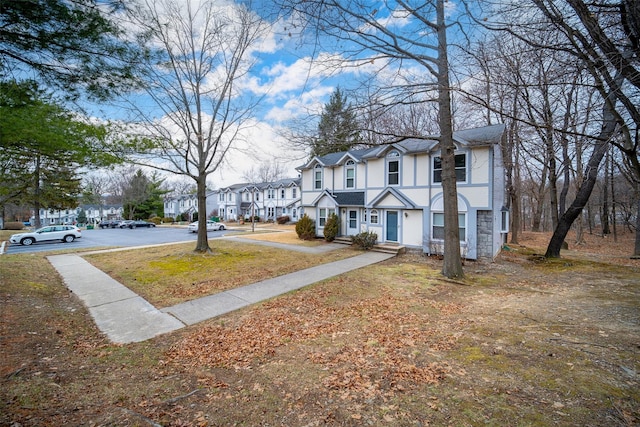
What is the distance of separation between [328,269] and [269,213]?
105 ft

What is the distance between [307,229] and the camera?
60.6 feet

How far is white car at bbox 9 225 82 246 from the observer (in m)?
17.9

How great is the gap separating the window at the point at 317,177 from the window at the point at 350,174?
2.35 metres

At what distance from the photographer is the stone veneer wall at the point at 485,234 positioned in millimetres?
11875

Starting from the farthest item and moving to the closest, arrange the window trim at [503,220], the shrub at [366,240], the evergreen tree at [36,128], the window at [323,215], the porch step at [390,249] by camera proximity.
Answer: the window at [323,215]
the shrub at [366,240]
the window trim at [503,220]
the porch step at [390,249]
the evergreen tree at [36,128]

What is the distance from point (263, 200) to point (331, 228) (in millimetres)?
26808

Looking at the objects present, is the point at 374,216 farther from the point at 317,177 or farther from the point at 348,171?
the point at 317,177

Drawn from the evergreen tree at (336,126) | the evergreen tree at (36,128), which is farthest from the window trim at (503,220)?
the evergreen tree at (36,128)

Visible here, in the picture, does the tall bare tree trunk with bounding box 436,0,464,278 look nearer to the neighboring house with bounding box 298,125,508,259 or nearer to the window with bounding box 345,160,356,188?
the neighboring house with bounding box 298,125,508,259

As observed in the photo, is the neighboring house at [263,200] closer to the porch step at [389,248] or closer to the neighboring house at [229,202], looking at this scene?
the neighboring house at [229,202]

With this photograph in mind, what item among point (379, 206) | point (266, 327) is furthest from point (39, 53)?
point (379, 206)

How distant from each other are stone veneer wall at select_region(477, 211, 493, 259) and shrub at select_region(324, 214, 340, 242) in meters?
7.97

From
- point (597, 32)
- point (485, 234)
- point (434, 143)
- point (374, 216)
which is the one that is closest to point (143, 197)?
point (374, 216)

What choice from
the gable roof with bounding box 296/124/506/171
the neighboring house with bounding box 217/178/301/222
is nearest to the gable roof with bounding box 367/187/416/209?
the gable roof with bounding box 296/124/506/171
